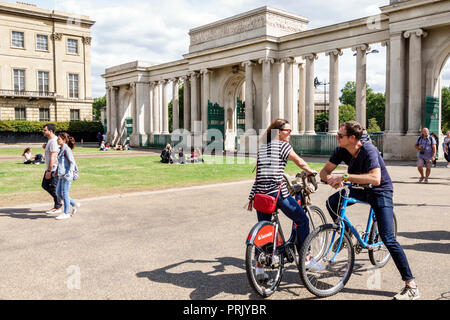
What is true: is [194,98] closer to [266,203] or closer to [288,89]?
[288,89]

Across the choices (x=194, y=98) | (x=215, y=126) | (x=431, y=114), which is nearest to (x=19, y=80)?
(x=194, y=98)

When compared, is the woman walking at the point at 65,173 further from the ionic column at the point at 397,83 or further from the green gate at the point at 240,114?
the green gate at the point at 240,114

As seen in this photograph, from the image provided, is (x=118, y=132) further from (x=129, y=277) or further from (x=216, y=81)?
(x=129, y=277)

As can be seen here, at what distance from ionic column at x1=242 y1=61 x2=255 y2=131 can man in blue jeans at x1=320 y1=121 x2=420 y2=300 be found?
89.8 feet

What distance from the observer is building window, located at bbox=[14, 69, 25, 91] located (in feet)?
172

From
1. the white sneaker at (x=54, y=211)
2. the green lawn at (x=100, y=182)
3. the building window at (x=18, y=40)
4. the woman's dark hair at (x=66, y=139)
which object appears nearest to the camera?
the woman's dark hair at (x=66, y=139)

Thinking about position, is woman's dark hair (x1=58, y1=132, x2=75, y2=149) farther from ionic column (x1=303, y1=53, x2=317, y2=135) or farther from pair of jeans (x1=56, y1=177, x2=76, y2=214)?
ionic column (x1=303, y1=53, x2=317, y2=135)

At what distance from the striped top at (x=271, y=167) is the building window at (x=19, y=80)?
55450mm

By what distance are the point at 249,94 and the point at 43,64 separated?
34918mm

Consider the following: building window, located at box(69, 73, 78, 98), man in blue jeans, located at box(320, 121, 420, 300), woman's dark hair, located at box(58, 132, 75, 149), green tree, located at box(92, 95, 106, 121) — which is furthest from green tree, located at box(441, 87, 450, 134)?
man in blue jeans, located at box(320, 121, 420, 300)

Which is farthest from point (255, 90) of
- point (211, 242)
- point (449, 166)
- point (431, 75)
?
point (211, 242)

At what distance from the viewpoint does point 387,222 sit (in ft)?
14.2

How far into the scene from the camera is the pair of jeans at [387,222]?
4207 millimetres

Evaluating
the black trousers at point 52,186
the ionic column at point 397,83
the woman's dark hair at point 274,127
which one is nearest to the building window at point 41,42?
the ionic column at point 397,83
